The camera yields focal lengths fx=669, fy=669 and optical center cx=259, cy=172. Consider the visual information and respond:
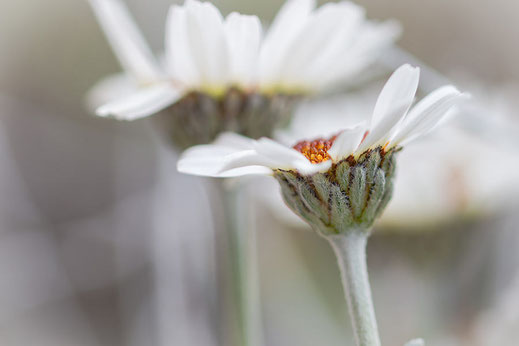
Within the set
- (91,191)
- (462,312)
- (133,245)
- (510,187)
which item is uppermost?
(91,191)

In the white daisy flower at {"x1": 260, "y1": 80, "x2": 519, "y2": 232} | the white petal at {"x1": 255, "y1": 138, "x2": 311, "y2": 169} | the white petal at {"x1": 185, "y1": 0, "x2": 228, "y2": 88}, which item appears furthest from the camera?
the white daisy flower at {"x1": 260, "y1": 80, "x2": 519, "y2": 232}

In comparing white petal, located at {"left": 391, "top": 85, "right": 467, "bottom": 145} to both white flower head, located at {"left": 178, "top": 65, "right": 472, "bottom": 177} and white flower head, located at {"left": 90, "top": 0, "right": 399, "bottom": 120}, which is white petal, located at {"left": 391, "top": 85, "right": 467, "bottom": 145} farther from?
white flower head, located at {"left": 90, "top": 0, "right": 399, "bottom": 120}

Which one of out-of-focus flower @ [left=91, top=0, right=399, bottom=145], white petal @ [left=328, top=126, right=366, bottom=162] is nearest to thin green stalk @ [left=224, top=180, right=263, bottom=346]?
out-of-focus flower @ [left=91, top=0, right=399, bottom=145]

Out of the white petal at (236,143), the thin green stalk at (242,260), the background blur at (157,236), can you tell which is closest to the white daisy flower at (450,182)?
the background blur at (157,236)

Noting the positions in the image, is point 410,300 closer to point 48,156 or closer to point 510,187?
point 510,187

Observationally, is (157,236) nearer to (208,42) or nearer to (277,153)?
(208,42)

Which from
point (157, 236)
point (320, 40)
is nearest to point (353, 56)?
point (320, 40)

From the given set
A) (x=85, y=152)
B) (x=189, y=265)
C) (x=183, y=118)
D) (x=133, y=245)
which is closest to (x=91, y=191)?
(x=85, y=152)
